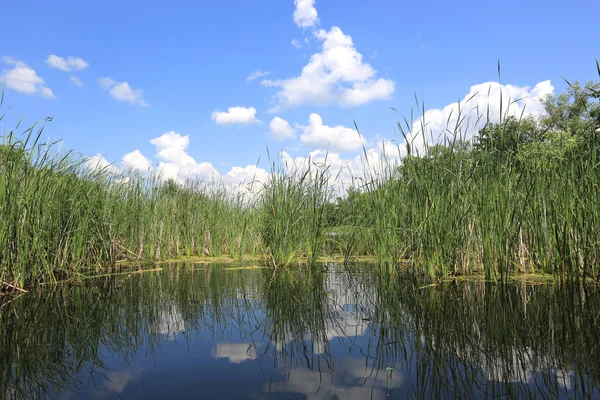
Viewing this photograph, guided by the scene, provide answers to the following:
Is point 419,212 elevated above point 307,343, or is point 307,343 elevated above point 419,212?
point 419,212

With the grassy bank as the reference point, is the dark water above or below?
below

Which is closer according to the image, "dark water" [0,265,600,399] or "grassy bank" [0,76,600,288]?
"dark water" [0,265,600,399]

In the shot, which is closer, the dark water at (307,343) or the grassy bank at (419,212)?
the dark water at (307,343)

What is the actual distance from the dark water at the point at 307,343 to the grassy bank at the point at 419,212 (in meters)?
0.44

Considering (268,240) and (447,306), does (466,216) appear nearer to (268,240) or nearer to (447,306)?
(447,306)

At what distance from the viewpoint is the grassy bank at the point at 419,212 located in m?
3.51

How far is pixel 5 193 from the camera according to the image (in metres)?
3.51

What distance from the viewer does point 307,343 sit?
7.50ft

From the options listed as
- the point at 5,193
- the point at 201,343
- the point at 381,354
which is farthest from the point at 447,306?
the point at 5,193

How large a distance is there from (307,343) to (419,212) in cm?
227

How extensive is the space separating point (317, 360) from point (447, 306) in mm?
1435

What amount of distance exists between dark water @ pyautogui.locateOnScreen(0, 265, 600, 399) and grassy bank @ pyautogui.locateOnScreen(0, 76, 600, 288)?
1.46 feet

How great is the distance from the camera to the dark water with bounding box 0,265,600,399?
67.2 inches

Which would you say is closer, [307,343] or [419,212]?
[307,343]
